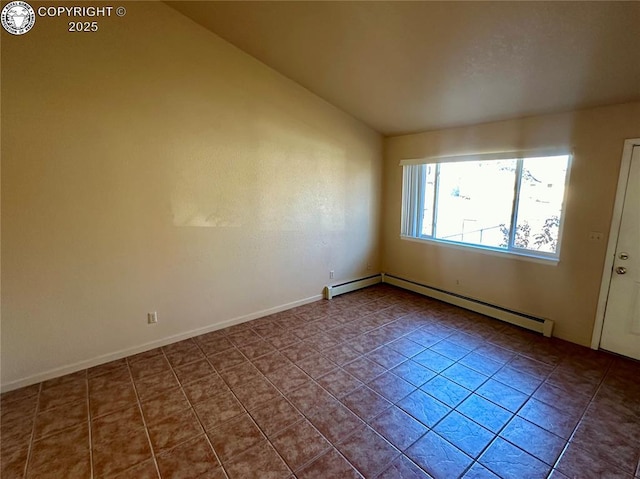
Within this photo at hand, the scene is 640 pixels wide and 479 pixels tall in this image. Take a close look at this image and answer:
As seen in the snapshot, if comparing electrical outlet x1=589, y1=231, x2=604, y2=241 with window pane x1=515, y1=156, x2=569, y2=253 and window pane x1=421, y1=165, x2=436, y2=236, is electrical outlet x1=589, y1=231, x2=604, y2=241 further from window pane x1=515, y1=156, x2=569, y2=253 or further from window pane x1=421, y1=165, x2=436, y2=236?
window pane x1=421, y1=165, x2=436, y2=236

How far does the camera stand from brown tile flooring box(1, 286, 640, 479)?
1.82 m

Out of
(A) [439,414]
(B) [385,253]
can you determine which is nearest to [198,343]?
(A) [439,414]

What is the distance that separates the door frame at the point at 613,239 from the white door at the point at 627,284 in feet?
0.07

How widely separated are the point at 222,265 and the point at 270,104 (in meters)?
1.99

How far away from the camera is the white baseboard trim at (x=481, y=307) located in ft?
11.3

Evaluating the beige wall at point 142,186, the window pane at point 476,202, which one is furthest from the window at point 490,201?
the beige wall at point 142,186

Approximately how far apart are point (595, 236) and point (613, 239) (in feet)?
0.44

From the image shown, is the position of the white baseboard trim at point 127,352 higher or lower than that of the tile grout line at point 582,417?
higher

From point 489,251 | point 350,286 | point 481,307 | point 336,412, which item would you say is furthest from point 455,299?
point 336,412

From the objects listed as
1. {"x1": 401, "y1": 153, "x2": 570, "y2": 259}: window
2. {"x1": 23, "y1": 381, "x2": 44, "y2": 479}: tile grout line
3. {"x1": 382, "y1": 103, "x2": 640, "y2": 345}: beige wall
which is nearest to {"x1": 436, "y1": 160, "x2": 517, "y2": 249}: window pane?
{"x1": 401, "y1": 153, "x2": 570, "y2": 259}: window

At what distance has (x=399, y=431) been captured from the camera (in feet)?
6.78

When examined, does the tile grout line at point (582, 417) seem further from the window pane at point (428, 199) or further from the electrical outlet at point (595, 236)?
the window pane at point (428, 199)

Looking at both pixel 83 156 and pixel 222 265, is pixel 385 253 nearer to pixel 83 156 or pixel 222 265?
pixel 222 265

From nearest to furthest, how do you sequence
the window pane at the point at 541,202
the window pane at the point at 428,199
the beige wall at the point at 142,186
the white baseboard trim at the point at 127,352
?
the beige wall at the point at 142,186
the white baseboard trim at the point at 127,352
the window pane at the point at 541,202
the window pane at the point at 428,199
